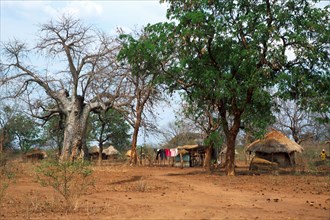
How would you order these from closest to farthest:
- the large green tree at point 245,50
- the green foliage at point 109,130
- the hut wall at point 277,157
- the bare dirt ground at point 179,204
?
the bare dirt ground at point 179,204, the large green tree at point 245,50, the hut wall at point 277,157, the green foliage at point 109,130

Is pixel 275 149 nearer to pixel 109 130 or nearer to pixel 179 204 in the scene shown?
pixel 179 204

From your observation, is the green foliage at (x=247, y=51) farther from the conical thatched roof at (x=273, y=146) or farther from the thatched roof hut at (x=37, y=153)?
the thatched roof hut at (x=37, y=153)

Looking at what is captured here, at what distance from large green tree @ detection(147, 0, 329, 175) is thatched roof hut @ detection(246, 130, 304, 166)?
8.47m

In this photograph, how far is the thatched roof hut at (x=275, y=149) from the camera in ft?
74.0

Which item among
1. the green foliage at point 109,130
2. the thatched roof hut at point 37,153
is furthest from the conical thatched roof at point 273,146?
the thatched roof hut at point 37,153

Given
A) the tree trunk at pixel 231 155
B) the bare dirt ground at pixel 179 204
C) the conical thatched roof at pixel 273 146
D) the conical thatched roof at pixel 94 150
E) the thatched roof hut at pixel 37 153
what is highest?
the conical thatched roof at pixel 94 150

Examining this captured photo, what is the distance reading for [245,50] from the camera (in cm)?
1271

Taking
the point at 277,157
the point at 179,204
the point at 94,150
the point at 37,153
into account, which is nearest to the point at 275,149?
the point at 277,157

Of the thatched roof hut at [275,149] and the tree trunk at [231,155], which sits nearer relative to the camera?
the tree trunk at [231,155]

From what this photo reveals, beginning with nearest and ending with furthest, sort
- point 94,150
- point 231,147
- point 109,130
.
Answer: point 231,147 → point 109,130 → point 94,150

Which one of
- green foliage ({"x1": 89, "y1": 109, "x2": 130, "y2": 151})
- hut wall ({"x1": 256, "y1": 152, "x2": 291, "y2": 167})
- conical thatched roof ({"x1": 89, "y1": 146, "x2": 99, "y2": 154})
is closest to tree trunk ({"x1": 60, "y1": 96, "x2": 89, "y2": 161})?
hut wall ({"x1": 256, "y1": 152, "x2": 291, "y2": 167})

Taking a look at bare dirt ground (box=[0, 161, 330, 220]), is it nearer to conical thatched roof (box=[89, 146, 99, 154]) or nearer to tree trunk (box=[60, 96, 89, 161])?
tree trunk (box=[60, 96, 89, 161])

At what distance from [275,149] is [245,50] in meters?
11.2

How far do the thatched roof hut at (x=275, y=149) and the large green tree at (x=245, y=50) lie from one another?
847 cm
